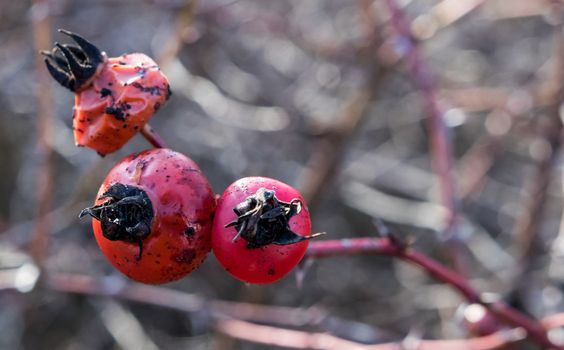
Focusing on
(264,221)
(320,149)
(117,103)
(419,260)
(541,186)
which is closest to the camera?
(264,221)

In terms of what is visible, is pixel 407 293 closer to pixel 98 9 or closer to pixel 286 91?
pixel 286 91

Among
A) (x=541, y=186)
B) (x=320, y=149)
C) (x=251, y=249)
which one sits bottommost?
(x=320, y=149)

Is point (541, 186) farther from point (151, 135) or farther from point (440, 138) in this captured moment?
point (151, 135)

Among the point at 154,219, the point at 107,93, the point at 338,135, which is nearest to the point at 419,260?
the point at 154,219

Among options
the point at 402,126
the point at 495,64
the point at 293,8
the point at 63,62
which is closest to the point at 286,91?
the point at 293,8

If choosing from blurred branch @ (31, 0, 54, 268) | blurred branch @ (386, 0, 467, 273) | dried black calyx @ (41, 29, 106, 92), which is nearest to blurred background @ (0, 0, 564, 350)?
blurred branch @ (31, 0, 54, 268)

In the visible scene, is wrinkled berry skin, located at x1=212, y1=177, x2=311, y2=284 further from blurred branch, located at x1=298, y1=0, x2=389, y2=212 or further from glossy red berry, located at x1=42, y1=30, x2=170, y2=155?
blurred branch, located at x1=298, y1=0, x2=389, y2=212
